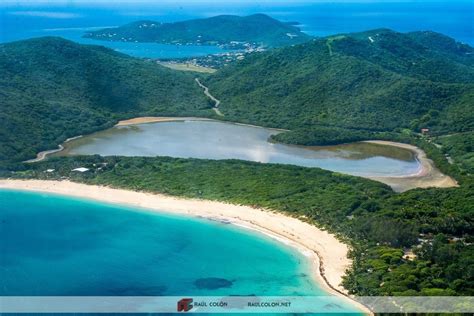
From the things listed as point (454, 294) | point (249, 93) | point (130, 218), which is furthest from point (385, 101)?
point (454, 294)

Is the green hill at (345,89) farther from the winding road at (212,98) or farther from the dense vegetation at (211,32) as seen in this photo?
the dense vegetation at (211,32)

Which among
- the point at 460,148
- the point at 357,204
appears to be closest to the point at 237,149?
the point at 357,204

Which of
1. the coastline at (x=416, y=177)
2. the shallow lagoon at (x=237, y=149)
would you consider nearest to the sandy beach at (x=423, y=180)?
the coastline at (x=416, y=177)

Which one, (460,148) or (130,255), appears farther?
(460,148)

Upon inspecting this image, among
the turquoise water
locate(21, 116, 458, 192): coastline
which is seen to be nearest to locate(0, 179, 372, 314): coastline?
the turquoise water

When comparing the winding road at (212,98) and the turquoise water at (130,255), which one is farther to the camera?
the winding road at (212,98)

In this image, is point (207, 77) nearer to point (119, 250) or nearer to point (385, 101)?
point (385, 101)

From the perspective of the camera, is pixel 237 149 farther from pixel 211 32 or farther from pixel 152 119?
pixel 211 32
